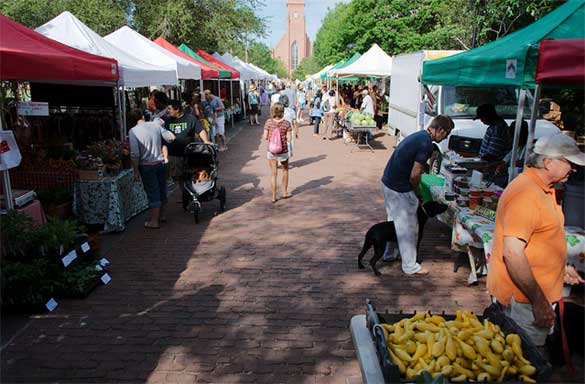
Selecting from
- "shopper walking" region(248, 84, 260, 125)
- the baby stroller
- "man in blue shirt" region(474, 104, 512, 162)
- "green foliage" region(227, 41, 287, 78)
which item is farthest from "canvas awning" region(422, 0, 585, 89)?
"green foliage" region(227, 41, 287, 78)

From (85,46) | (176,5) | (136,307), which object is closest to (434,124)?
(136,307)

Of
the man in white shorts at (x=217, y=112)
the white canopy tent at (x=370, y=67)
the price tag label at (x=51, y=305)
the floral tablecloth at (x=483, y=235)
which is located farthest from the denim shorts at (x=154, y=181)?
the white canopy tent at (x=370, y=67)

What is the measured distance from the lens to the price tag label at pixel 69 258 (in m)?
4.80

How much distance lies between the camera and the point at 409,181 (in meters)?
5.12

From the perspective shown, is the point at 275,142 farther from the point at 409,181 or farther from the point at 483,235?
the point at 483,235

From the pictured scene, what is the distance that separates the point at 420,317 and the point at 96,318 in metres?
3.22

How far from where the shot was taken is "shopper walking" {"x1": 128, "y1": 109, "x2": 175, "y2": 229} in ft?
22.3

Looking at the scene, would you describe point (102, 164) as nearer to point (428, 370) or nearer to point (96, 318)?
point (96, 318)

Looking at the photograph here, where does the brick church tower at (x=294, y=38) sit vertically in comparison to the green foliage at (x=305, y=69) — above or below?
above

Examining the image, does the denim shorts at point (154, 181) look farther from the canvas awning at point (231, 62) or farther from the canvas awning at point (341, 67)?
the canvas awning at point (231, 62)

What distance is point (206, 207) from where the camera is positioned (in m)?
8.67

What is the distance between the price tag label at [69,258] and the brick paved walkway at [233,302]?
41cm

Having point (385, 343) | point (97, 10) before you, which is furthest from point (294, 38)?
point (385, 343)

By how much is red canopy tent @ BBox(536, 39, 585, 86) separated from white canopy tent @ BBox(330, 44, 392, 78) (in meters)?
15.1
